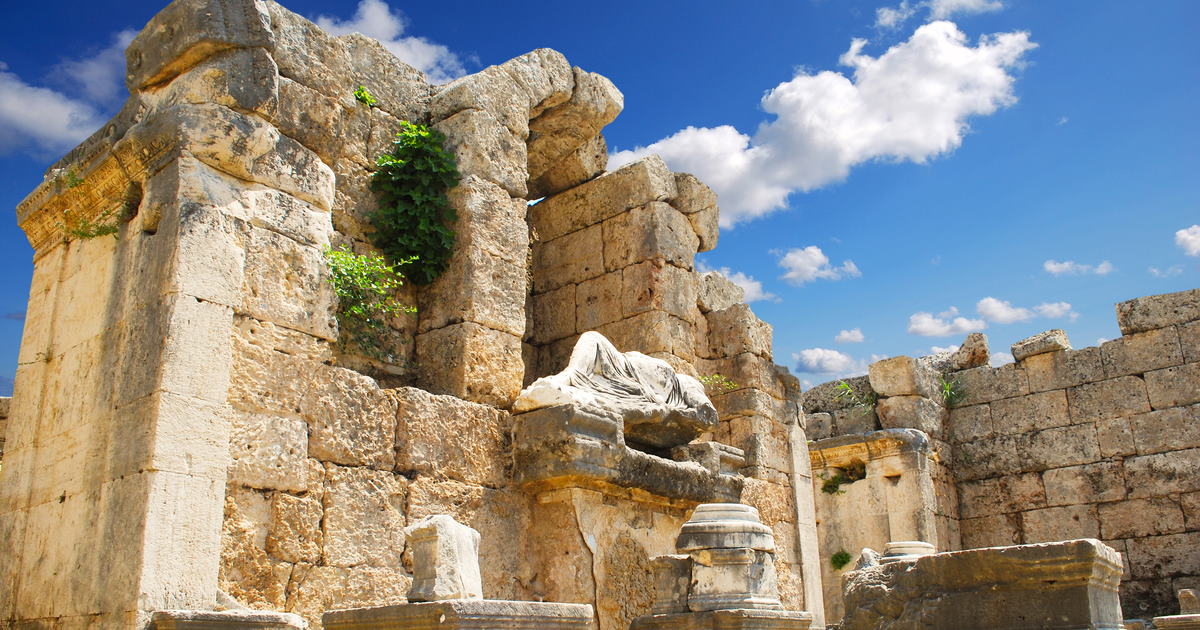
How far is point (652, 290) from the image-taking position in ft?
29.4

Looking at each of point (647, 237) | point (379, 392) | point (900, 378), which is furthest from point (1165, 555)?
point (379, 392)

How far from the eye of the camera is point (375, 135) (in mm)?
7410

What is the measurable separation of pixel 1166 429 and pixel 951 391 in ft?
8.18

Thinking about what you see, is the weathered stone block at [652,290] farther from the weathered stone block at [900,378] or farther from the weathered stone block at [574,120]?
the weathered stone block at [900,378]

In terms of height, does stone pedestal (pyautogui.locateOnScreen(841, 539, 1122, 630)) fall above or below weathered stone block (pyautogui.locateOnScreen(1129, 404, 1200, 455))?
below

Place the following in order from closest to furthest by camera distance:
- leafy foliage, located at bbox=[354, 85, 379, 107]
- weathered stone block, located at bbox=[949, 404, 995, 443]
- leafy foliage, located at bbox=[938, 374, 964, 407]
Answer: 1. leafy foliage, located at bbox=[354, 85, 379, 107]
2. weathered stone block, located at bbox=[949, 404, 995, 443]
3. leafy foliage, located at bbox=[938, 374, 964, 407]

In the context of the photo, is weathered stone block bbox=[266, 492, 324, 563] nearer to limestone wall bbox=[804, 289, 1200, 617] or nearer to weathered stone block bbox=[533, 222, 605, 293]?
weathered stone block bbox=[533, 222, 605, 293]

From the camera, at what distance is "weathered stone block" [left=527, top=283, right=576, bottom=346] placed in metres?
9.36

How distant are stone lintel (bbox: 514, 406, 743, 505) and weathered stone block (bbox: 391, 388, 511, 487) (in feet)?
0.47

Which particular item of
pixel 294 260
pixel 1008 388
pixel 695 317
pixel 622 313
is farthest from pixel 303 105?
pixel 1008 388

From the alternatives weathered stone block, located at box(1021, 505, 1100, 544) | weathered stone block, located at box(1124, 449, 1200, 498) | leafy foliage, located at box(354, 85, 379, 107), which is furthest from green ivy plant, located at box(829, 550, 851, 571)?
leafy foliage, located at box(354, 85, 379, 107)

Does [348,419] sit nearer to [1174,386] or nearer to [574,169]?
[574,169]

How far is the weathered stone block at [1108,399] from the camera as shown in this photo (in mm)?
11469

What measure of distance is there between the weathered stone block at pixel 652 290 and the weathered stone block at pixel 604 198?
0.66 meters
